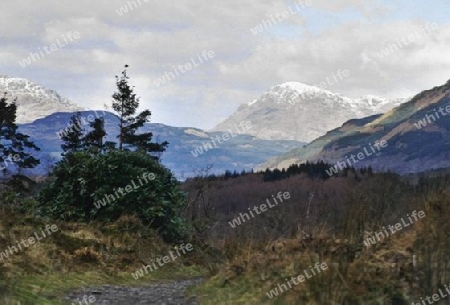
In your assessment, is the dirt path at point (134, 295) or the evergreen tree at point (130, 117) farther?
the evergreen tree at point (130, 117)

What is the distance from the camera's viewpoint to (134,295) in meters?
12.1

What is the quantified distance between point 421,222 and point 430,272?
2.69ft

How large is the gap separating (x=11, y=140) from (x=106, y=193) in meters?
29.6

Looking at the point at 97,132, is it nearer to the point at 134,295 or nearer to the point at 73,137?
the point at 73,137

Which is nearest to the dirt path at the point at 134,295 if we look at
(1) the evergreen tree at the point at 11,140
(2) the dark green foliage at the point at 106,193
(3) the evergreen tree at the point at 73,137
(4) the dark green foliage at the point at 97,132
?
(2) the dark green foliage at the point at 106,193

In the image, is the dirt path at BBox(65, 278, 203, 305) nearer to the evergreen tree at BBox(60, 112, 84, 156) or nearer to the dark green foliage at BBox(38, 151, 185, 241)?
the dark green foliage at BBox(38, 151, 185, 241)

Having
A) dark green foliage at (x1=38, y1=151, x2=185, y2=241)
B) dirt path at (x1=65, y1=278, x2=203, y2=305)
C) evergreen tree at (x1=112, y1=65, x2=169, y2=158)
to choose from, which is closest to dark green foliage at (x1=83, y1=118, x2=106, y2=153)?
evergreen tree at (x1=112, y1=65, x2=169, y2=158)

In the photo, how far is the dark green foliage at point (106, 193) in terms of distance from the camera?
1966 cm

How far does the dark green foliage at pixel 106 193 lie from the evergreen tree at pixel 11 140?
88.1 ft

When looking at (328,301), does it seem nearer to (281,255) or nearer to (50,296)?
(281,255)

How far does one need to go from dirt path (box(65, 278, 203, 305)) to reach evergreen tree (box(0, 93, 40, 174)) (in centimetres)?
3537

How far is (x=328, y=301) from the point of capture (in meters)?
7.66

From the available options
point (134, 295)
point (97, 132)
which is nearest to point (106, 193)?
point (134, 295)

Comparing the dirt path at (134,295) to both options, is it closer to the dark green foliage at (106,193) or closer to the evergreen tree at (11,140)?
the dark green foliage at (106,193)
